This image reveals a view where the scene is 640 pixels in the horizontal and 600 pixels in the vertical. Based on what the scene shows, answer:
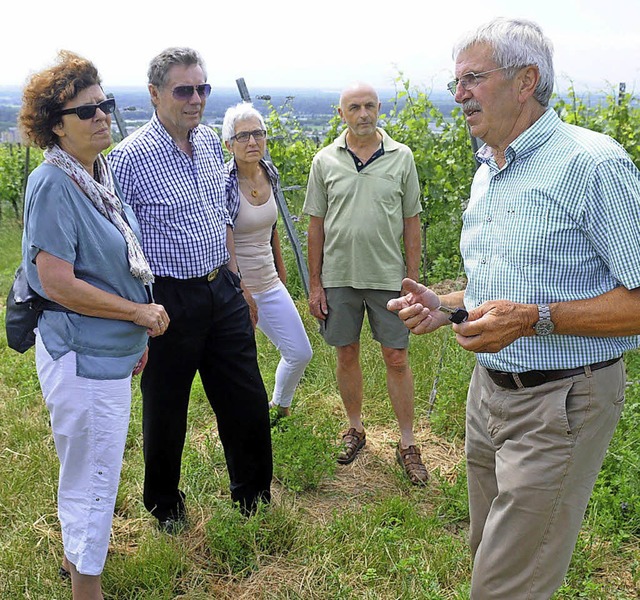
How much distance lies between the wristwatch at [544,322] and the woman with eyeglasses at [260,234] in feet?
7.08

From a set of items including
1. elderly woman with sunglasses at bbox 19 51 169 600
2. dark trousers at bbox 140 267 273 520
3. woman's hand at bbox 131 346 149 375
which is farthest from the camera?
dark trousers at bbox 140 267 273 520

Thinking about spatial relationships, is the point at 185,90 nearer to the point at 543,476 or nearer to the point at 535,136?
the point at 535,136

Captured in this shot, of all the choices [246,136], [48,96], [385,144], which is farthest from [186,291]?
[385,144]

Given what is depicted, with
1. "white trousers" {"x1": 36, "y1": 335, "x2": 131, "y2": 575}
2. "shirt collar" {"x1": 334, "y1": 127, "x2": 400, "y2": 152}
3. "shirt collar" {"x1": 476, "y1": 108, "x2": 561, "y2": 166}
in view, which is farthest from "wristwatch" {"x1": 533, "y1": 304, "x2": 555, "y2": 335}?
"shirt collar" {"x1": 334, "y1": 127, "x2": 400, "y2": 152}

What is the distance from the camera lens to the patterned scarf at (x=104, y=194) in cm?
245

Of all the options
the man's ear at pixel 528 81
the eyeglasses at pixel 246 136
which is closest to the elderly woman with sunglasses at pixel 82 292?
the eyeglasses at pixel 246 136

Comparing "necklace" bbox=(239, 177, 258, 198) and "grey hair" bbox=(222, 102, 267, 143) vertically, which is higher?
"grey hair" bbox=(222, 102, 267, 143)

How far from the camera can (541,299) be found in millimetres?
2016

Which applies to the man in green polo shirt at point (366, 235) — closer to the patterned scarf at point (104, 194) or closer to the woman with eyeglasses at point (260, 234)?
the woman with eyeglasses at point (260, 234)

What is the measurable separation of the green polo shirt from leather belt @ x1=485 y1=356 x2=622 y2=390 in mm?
1757

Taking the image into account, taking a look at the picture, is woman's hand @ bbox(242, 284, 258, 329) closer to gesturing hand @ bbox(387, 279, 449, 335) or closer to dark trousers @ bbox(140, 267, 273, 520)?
dark trousers @ bbox(140, 267, 273, 520)

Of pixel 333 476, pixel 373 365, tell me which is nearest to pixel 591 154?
pixel 333 476

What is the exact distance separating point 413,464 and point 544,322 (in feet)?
6.82

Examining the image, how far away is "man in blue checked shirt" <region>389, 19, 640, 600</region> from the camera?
6.29 ft
